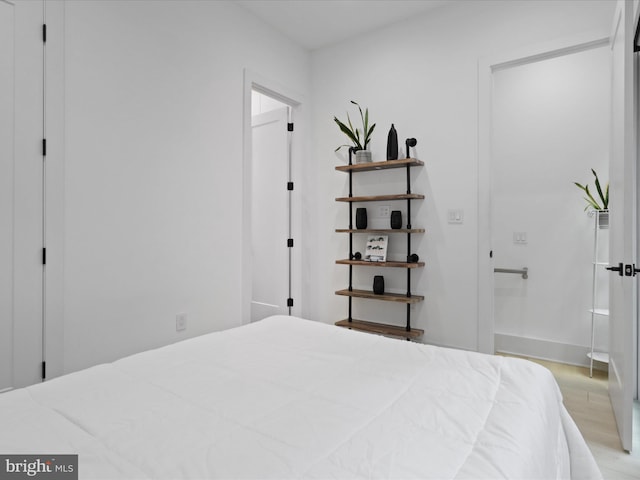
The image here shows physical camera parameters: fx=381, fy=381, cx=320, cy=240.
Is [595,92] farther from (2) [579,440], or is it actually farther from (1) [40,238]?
(1) [40,238]

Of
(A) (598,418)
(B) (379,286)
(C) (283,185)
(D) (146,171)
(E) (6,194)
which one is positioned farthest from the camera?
(C) (283,185)

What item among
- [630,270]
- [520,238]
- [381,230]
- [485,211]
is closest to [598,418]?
[630,270]

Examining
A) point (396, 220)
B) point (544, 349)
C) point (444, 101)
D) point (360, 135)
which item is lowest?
point (544, 349)

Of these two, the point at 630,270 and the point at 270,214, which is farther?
the point at 270,214

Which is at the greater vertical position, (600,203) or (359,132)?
(359,132)

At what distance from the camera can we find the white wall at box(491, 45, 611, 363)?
10.6 ft

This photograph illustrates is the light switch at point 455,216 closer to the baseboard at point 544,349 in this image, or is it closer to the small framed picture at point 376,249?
the small framed picture at point 376,249

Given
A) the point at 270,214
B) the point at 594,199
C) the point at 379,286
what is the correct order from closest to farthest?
the point at 594,199, the point at 379,286, the point at 270,214

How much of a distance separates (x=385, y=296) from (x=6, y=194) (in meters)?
2.58

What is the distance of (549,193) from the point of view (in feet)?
11.2

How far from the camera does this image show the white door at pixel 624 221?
1.91 metres

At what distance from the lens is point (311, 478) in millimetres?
739

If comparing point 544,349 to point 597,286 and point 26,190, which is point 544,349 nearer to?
point 597,286

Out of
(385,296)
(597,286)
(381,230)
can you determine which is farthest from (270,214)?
(597,286)
